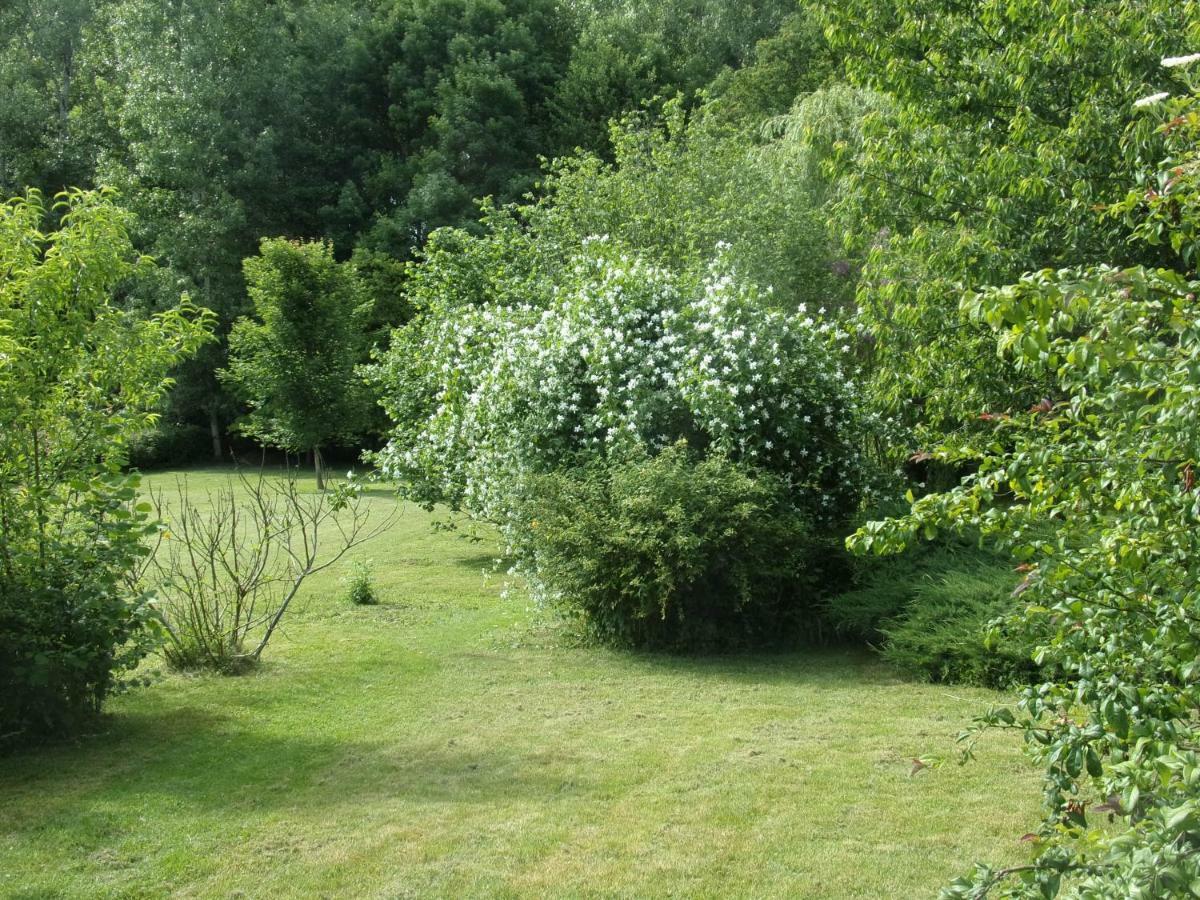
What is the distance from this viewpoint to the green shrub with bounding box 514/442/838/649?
911 cm

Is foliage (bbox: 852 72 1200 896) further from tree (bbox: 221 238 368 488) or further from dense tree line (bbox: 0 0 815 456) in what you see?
dense tree line (bbox: 0 0 815 456)

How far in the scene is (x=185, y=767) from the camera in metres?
6.50

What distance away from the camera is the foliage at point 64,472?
6.64 m

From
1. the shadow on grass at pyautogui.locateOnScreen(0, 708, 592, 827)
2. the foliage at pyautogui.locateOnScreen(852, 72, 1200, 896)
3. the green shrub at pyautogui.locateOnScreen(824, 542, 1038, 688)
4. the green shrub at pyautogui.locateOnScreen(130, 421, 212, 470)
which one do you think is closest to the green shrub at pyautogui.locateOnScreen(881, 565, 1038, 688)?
the green shrub at pyautogui.locateOnScreen(824, 542, 1038, 688)

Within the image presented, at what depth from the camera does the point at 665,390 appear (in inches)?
406

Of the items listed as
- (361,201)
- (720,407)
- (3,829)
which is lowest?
(3,829)

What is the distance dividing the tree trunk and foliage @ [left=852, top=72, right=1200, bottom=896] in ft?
119

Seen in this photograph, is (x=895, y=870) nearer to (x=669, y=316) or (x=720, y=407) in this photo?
(x=720, y=407)

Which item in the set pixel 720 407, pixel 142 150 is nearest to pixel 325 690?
pixel 720 407

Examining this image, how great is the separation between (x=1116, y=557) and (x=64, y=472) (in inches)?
240

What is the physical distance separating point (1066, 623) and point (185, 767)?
5197 mm

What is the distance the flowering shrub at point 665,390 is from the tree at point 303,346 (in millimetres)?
17498

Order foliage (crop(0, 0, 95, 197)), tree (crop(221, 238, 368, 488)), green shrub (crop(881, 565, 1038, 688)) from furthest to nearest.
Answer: foliage (crop(0, 0, 95, 197))
tree (crop(221, 238, 368, 488))
green shrub (crop(881, 565, 1038, 688))

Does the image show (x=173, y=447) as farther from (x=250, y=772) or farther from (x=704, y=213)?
(x=250, y=772)
